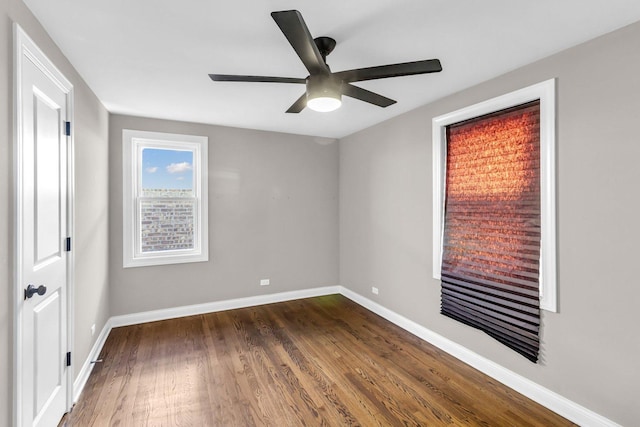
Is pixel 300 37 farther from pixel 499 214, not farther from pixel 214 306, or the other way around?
pixel 214 306

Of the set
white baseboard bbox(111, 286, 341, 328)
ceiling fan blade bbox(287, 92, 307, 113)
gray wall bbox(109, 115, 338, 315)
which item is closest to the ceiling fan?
ceiling fan blade bbox(287, 92, 307, 113)

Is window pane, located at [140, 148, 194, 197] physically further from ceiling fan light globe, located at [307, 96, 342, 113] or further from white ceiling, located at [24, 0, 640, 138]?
ceiling fan light globe, located at [307, 96, 342, 113]

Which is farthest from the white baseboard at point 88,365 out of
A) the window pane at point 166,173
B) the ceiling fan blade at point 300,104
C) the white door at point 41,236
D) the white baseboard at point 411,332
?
the ceiling fan blade at point 300,104

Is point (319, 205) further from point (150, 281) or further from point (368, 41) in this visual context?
point (368, 41)

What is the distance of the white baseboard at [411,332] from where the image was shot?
2.04 metres

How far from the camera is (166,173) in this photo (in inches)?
151

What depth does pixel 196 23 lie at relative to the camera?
1.79 meters

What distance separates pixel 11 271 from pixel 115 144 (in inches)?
97.4

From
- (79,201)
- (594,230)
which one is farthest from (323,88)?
(79,201)

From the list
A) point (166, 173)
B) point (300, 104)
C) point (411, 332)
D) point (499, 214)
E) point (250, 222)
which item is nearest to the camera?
point (300, 104)

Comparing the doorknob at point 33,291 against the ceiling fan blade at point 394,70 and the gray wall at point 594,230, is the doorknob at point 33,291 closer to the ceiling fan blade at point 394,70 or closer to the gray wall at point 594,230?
the ceiling fan blade at point 394,70

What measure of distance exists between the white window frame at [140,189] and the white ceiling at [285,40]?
0.82m

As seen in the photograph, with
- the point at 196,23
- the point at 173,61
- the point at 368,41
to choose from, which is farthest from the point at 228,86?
the point at 368,41

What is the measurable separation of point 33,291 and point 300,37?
6.27 ft
